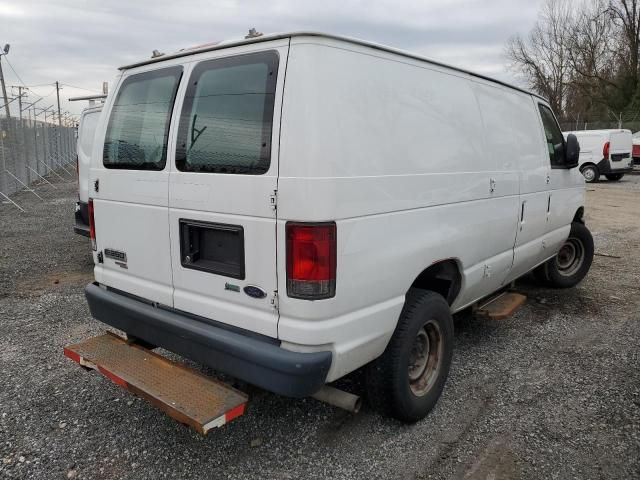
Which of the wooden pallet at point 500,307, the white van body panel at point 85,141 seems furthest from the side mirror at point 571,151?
the white van body panel at point 85,141

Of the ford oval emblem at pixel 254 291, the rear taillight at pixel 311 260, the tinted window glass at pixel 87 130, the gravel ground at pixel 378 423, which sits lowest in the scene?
the gravel ground at pixel 378 423

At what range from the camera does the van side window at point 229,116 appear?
8.41 ft

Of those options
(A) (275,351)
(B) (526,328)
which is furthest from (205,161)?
(B) (526,328)

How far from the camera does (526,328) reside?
4918 millimetres

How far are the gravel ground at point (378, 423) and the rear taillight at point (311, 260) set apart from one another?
1076mm

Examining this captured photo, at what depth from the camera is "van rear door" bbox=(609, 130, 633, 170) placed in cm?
1841

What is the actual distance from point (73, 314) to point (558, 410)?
14.3 ft

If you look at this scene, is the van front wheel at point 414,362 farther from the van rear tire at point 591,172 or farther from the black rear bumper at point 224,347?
the van rear tire at point 591,172

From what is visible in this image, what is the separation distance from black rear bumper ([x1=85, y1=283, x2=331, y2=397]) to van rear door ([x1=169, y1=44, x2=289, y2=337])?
8cm

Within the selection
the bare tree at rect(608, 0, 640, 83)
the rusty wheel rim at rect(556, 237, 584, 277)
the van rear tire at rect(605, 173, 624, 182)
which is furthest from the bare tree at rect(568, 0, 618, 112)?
the rusty wheel rim at rect(556, 237, 584, 277)

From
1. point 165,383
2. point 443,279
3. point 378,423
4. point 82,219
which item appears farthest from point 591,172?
point 165,383

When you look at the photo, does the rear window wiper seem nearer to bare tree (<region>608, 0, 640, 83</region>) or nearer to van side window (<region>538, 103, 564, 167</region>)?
van side window (<region>538, 103, 564, 167</region>)

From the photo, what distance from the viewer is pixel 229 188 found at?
8.62ft

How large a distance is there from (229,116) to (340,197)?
0.77m
